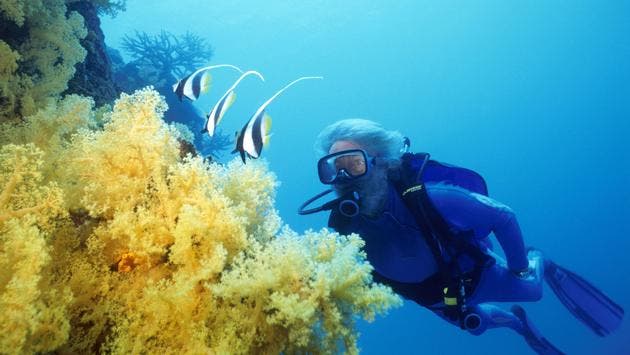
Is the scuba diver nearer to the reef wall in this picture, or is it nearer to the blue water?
the reef wall

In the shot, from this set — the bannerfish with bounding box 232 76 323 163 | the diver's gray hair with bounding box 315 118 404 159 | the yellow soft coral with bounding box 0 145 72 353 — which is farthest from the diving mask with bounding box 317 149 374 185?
the yellow soft coral with bounding box 0 145 72 353

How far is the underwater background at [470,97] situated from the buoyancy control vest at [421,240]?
45.9m

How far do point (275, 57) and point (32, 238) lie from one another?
13072cm

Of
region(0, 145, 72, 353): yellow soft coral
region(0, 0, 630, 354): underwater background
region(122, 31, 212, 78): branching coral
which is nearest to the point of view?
region(0, 145, 72, 353): yellow soft coral

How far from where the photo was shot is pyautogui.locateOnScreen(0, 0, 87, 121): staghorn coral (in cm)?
294

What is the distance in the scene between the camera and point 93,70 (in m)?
4.82

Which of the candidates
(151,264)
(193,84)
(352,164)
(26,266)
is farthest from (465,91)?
(26,266)

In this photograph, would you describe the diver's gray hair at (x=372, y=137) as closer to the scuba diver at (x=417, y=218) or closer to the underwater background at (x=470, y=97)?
the scuba diver at (x=417, y=218)

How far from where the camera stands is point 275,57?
413 feet

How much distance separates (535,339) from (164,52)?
12.2m

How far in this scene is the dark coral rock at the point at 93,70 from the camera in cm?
444

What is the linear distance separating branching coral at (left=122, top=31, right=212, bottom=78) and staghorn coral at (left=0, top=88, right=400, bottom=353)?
10540 mm

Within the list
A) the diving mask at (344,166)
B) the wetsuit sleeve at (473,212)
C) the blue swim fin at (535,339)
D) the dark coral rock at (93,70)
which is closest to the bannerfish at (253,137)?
the diving mask at (344,166)

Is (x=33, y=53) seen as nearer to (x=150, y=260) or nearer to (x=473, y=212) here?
(x=150, y=260)
